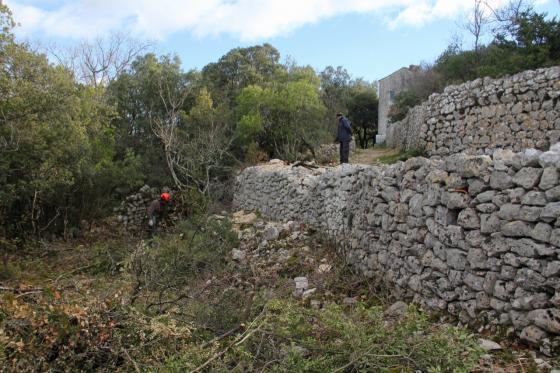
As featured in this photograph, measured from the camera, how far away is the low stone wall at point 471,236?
3.78 metres

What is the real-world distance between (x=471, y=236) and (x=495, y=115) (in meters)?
6.05

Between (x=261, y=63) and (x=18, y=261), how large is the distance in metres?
19.0

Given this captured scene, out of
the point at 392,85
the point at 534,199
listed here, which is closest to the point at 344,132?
the point at 534,199

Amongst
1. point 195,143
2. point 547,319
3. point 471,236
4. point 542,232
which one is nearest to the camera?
point 547,319

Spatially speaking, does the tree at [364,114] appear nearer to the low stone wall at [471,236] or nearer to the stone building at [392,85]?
the stone building at [392,85]

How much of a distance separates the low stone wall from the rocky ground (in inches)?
7.0

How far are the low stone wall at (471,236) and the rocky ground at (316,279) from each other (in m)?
0.18

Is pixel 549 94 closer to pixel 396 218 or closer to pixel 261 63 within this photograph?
pixel 396 218

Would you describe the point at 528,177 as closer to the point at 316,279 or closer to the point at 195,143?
the point at 316,279

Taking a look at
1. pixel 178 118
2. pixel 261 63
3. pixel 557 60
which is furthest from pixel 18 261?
pixel 261 63

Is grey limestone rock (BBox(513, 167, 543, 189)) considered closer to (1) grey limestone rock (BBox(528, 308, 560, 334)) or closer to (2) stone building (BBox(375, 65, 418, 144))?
(1) grey limestone rock (BBox(528, 308, 560, 334))

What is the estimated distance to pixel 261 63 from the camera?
28.1 metres

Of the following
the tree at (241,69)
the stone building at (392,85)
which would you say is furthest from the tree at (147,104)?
the stone building at (392,85)

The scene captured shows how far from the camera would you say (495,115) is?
31.6 ft
